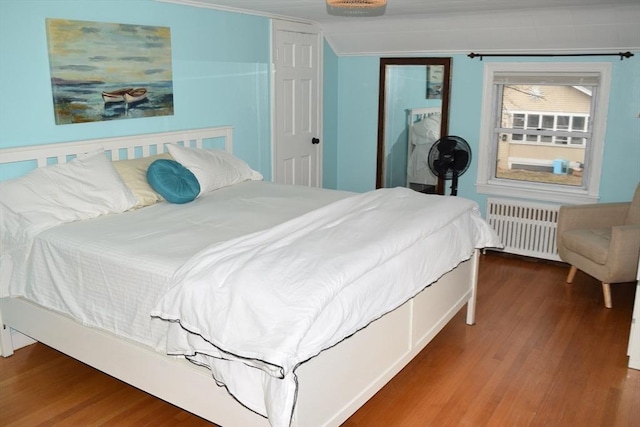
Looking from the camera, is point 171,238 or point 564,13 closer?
point 171,238

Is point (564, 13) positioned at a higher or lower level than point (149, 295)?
higher

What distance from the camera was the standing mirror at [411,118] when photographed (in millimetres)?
5602

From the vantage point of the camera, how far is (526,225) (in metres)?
5.24

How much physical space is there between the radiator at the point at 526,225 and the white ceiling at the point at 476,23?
1368mm

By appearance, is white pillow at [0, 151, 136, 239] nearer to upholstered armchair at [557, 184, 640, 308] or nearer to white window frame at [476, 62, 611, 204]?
upholstered armchair at [557, 184, 640, 308]

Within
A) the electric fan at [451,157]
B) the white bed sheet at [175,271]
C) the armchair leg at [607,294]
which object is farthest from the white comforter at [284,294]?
the electric fan at [451,157]

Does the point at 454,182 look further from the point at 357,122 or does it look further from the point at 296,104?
the point at 296,104

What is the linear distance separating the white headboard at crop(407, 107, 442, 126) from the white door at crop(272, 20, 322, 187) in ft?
3.04

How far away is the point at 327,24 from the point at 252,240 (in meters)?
3.49

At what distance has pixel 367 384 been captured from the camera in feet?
8.92

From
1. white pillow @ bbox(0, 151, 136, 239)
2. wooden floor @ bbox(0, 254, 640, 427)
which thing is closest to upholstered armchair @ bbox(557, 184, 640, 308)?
wooden floor @ bbox(0, 254, 640, 427)

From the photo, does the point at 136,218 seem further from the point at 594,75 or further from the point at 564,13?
the point at 594,75

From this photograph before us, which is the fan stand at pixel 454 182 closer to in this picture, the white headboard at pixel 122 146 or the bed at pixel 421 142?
the bed at pixel 421 142

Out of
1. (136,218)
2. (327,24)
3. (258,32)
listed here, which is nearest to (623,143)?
(327,24)
